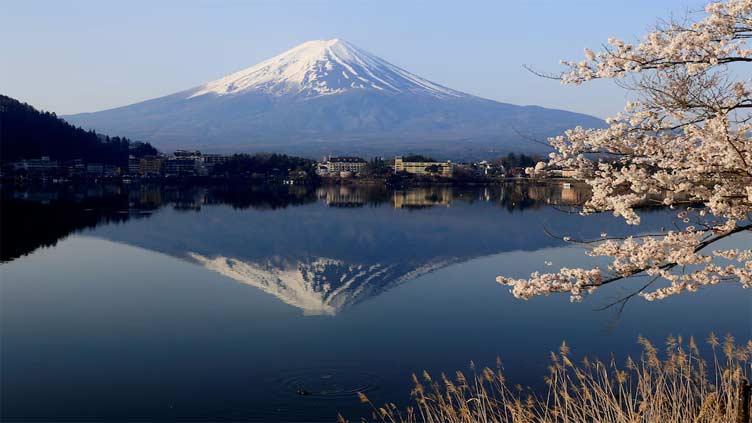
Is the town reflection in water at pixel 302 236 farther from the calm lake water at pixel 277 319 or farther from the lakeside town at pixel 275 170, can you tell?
the lakeside town at pixel 275 170

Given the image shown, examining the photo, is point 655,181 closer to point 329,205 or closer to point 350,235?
point 350,235

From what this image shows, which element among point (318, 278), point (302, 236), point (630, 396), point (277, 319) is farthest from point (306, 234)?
point (630, 396)

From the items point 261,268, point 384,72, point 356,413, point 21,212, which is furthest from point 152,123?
point 356,413

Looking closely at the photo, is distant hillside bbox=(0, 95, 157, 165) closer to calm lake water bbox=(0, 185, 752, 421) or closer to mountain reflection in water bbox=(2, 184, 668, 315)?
mountain reflection in water bbox=(2, 184, 668, 315)

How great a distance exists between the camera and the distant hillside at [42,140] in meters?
51.1

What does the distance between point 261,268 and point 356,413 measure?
8.31 meters

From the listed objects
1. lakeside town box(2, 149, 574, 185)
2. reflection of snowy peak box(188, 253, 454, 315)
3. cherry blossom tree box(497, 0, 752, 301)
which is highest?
cherry blossom tree box(497, 0, 752, 301)

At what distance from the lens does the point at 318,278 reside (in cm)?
1308

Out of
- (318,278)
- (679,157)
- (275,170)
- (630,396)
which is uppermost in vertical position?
(679,157)

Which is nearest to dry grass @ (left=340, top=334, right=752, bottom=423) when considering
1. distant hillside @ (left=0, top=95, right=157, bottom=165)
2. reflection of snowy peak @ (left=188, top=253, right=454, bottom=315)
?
reflection of snowy peak @ (left=188, top=253, right=454, bottom=315)

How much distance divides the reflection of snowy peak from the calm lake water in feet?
0.18

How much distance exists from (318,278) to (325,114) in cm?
11453

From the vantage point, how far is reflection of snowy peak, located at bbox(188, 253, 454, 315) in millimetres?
11023

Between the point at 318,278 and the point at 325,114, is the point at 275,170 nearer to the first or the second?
the point at 318,278
